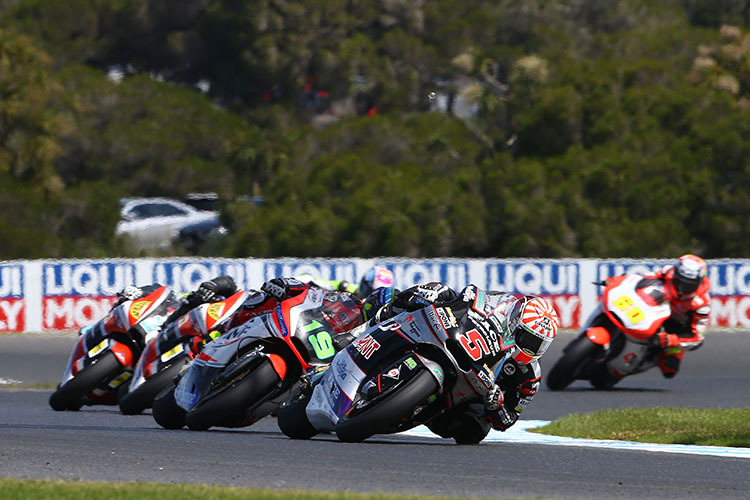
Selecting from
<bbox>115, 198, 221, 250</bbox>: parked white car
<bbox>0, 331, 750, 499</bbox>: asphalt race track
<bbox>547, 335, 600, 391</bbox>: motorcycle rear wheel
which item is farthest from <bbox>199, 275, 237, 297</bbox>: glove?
<bbox>115, 198, 221, 250</bbox>: parked white car

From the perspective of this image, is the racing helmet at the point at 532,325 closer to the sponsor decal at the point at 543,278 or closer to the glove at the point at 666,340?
the glove at the point at 666,340

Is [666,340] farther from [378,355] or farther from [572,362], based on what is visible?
[378,355]

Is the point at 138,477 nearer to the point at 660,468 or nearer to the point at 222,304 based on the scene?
the point at 660,468

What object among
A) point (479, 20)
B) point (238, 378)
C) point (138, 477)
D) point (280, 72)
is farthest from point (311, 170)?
point (138, 477)

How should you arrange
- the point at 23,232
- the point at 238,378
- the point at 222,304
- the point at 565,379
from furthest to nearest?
the point at 23,232
the point at 565,379
the point at 222,304
the point at 238,378

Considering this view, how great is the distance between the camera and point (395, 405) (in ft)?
25.1

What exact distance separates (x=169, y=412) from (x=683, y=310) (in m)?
7.04

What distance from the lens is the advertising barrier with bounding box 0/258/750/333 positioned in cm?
2019

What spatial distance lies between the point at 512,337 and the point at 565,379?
649 cm

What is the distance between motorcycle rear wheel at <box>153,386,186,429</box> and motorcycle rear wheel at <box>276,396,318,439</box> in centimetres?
102

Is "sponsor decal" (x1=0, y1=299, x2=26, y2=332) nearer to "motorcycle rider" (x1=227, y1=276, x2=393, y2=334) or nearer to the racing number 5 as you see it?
"motorcycle rider" (x1=227, y1=276, x2=393, y2=334)

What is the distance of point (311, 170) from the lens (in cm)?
2997

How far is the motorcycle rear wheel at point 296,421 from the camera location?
336 inches

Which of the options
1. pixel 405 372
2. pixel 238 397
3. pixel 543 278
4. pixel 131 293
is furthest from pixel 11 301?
pixel 405 372
